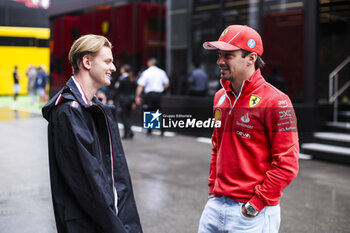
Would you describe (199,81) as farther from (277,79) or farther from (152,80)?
(277,79)

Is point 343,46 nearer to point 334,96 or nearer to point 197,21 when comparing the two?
point 334,96

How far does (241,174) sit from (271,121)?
34 centimetres

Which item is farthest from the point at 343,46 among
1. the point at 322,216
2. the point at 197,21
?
the point at 322,216

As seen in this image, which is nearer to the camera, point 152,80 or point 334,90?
point 334,90

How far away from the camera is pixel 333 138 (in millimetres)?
9719

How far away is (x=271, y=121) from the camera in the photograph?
2.26 metres

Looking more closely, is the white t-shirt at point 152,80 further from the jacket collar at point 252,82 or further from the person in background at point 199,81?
the jacket collar at point 252,82

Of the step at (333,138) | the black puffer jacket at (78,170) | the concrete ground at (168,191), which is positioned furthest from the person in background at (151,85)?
the black puffer jacket at (78,170)

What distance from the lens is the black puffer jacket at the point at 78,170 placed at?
80.7 inches

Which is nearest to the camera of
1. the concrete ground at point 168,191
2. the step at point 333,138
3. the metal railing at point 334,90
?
the concrete ground at point 168,191

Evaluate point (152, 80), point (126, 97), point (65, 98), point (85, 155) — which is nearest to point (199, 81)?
point (152, 80)

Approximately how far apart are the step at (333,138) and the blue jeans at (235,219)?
7717mm

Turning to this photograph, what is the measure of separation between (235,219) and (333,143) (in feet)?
26.3

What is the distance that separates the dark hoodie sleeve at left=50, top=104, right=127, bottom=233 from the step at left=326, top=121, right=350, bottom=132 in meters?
9.16
